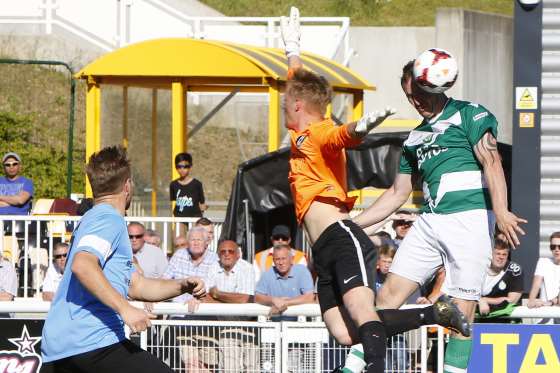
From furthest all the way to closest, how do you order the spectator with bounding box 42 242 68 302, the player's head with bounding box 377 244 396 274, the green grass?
the green grass
the spectator with bounding box 42 242 68 302
the player's head with bounding box 377 244 396 274

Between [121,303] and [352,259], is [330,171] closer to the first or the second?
[352,259]

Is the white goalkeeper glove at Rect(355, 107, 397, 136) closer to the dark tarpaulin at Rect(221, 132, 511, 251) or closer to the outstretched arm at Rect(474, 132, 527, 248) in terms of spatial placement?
the outstretched arm at Rect(474, 132, 527, 248)

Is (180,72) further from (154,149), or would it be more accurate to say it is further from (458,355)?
(458,355)

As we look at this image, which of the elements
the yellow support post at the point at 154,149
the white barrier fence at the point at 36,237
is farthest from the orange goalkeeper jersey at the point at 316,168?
the yellow support post at the point at 154,149

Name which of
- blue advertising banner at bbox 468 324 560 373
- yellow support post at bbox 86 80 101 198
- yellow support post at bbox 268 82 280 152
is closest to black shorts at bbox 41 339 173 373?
blue advertising banner at bbox 468 324 560 373

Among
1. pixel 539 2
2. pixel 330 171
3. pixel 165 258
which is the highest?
pixel 539 2

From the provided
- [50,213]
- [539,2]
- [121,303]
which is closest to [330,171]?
[121,303]

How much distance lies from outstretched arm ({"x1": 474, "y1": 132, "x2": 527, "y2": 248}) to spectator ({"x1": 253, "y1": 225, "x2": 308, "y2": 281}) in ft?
14.9

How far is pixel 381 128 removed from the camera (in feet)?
60.5

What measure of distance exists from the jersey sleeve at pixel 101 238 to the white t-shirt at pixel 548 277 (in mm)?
6173

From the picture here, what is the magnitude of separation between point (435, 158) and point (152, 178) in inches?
441

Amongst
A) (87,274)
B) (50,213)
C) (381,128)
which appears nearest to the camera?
(87,274)

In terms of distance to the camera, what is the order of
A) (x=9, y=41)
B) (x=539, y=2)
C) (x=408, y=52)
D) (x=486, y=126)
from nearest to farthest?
1. (x=486, y=126)
2. (x=539, y=2)
3. (x=9, y=41)
4. (x=408, y=52)

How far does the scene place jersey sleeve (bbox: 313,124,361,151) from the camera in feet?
25.0
